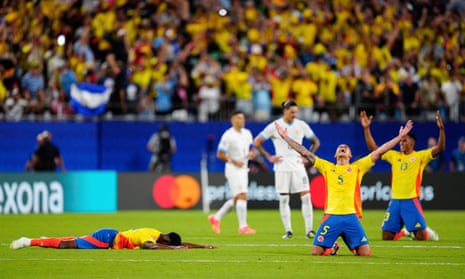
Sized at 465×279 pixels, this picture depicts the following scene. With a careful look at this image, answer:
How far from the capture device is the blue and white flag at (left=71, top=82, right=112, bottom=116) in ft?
96.6

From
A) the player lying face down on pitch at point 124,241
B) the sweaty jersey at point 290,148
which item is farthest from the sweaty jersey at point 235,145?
the player lying face down on pitch at point 124,241

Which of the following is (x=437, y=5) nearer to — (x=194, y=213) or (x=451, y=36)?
(x=451, y=36)

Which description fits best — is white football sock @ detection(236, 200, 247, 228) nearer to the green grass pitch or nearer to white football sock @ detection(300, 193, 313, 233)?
the green grass pitch

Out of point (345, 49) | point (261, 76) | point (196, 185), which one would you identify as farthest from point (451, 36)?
point (196, 185)

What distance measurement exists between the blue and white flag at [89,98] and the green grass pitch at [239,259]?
27.0 ft

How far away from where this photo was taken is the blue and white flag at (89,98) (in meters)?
29.5

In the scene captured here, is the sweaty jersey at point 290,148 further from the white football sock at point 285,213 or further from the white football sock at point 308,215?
the white football sock at point 308,215

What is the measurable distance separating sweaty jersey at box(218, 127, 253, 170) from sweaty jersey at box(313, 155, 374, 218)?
255 inches

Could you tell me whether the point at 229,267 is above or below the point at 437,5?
below

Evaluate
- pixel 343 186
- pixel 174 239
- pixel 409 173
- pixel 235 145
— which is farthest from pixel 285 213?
pixel 343 186

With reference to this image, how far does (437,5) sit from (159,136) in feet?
35.4

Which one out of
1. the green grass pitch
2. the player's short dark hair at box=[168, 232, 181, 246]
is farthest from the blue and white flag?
the player's short dark hair at box=[168, 232, 181, 246]

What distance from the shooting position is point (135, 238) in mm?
15492

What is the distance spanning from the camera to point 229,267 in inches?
513
